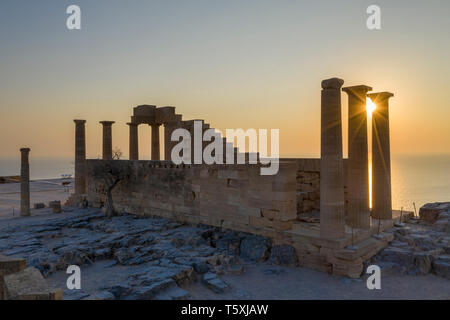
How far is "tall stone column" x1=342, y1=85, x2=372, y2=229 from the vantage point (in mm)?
10812

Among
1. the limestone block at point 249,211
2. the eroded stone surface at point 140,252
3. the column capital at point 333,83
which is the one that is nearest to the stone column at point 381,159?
the column capital at point 333,83

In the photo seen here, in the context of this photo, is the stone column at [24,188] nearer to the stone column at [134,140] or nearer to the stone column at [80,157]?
the stone column at [80,157]

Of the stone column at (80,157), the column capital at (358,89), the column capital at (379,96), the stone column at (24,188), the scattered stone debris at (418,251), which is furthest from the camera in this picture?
the stone column at (80,157)

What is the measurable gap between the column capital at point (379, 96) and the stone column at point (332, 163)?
3723mm

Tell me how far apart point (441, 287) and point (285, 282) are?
4.07 m

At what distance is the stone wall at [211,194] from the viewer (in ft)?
34.3

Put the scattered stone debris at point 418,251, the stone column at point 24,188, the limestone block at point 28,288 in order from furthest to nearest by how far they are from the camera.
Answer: the stone column at point 24,188
the scattered stone debris at point 418,251
the limestone block at point 28,288

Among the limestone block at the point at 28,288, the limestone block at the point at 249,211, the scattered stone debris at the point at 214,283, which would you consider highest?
the limestone block at the point at 249,211

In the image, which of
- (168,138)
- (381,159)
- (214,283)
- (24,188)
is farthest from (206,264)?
(24,188)
